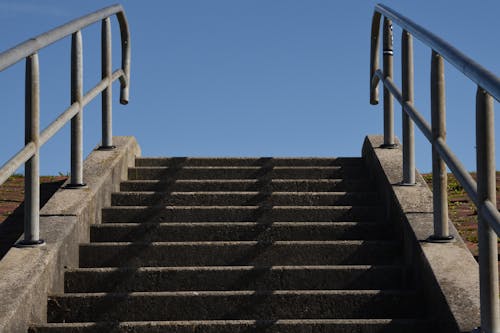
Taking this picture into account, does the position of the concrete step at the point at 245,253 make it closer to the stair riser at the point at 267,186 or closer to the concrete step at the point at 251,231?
the concrete step at the point at 251,231

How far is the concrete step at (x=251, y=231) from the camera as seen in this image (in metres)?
5.32

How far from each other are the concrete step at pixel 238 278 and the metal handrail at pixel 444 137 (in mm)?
467

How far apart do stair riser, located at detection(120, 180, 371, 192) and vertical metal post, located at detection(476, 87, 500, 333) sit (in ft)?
9.97

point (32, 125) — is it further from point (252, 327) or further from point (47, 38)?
point (252, 327)

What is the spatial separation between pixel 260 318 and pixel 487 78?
69.9 inches

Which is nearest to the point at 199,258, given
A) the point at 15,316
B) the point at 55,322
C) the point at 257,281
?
the point at 257,281

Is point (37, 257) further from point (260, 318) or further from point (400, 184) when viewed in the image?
point (400, 184)

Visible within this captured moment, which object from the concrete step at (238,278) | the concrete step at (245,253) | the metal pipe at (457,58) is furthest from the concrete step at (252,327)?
the metal pipe at (457,58)

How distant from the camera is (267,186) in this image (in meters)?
6.36

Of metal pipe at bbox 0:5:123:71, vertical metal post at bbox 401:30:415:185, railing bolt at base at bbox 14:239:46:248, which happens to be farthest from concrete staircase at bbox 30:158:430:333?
metal pipe at bbox 0:5:123:71

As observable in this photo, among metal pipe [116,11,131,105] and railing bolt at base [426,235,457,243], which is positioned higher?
metal pipe [116,11,131,105]

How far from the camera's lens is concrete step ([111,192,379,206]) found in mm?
6004

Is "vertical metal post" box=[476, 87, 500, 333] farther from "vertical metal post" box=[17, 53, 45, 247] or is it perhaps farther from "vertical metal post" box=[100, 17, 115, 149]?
"vertical metal post" box=[100, 17, 115, 149]

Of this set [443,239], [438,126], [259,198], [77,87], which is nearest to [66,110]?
[77,87]
